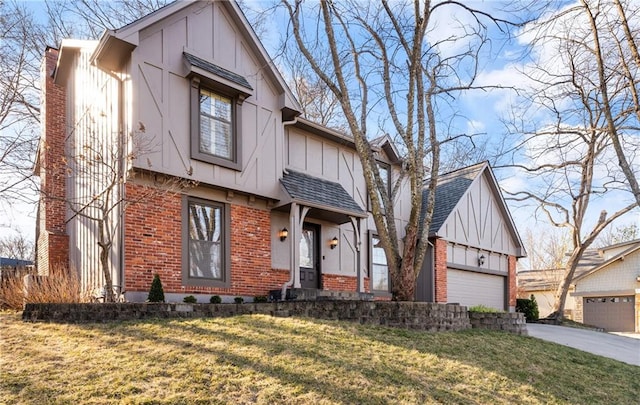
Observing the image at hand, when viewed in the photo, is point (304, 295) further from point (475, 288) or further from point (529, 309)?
point (529, 309)

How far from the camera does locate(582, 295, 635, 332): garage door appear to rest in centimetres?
2405

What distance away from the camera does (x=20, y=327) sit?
24.1ft

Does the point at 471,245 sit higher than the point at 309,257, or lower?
higher

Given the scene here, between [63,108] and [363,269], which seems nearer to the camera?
[63,108]

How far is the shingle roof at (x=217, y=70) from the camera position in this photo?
10.8 meters

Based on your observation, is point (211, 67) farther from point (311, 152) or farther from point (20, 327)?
point (20, 327)

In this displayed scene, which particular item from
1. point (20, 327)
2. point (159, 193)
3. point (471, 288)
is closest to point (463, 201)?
point (471, 288)

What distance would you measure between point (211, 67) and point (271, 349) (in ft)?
23.0

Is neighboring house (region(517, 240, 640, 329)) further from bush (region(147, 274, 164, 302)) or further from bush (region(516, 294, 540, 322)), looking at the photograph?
bush (region(147, 274, 164, 302))

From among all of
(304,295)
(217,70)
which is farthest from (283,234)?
(217,70)

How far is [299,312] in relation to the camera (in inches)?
367

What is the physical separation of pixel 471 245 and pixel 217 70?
12031 mm

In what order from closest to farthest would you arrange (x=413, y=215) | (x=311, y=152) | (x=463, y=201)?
(x=413, y=215)
(x=311, y=152)
(x=463, y=201)

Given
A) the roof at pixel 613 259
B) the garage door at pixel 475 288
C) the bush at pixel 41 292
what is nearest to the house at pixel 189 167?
the bush at pixel 41 292
